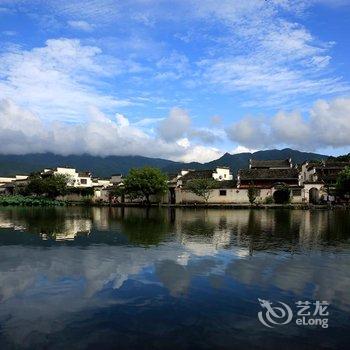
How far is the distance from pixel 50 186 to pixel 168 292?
3037 inches

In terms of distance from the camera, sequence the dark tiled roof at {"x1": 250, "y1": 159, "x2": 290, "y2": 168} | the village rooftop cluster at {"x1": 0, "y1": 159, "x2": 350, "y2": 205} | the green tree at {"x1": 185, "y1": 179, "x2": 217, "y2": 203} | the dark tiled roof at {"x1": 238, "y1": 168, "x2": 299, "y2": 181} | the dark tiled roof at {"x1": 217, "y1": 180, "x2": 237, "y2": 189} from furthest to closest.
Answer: the dark tiled roof at {"x1": 250, "y1": 159, "x2": 290, "y2": 168} < the green tree at {"x1": 185, "y1": 179, "x2": 217, "y2": 203} < the dark tiled roof at {"x1": 238, "y1": 168, "x2": 299, "y2": 181} < the dark tiled roof at {"x1": 217, "y1": 180, "x2": 237, "y2": 189} < the village rooftop cluster at {"x1": 0, "y1": 159, "x2": 350, "y2": 205}

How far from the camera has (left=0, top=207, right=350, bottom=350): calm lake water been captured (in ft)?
32.9

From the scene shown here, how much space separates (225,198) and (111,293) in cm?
5803

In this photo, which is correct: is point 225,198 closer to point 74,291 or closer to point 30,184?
point 30,184

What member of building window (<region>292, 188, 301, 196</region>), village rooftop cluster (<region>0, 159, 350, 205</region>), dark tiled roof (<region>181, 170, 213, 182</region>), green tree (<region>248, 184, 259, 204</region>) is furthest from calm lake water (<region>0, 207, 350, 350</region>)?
dark tiled roof (<region>181, 170, 213, 182</region>)

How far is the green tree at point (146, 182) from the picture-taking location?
72125 mm

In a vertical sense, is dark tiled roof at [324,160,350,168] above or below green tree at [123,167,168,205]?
above

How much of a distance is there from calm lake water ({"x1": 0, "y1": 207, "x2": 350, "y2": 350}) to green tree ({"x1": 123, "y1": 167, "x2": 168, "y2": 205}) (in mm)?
47056

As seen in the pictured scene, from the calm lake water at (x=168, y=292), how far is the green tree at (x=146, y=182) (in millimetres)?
47056

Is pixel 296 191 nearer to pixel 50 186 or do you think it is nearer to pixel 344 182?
pixel 344 182

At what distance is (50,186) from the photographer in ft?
286

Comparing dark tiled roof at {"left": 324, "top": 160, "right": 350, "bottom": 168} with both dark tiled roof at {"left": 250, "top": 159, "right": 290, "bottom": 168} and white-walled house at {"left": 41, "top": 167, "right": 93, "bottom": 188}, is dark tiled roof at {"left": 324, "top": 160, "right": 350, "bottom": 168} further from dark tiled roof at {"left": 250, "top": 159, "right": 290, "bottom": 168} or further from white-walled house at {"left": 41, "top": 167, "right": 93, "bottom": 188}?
white-walled house at {"left": 41, "top": 167, "right": 93, "bottom": 188}

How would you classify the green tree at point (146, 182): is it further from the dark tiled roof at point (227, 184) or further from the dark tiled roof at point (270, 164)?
the dark tiled roof at point (270, 164)

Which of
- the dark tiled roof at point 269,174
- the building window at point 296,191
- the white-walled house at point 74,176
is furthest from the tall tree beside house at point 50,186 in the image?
the building window at point 296,191
